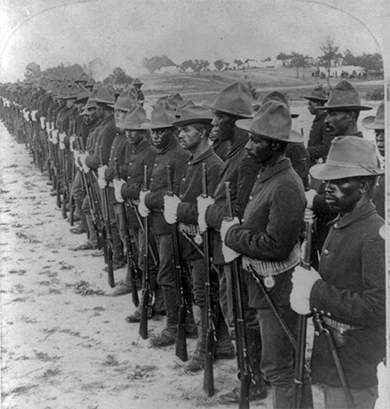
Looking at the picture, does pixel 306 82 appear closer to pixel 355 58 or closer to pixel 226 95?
pixel 355 58

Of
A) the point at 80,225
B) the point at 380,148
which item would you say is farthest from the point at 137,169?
the point at 80,225

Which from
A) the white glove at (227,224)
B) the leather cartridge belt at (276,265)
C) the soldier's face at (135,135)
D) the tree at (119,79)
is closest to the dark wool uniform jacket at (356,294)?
the leather cartridge belt at (276,265)

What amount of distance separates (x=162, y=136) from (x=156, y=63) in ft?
10.0

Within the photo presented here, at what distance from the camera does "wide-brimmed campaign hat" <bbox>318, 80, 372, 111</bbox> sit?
214 inches

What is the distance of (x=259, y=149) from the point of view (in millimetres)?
4070

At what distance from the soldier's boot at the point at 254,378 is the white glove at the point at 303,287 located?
1.29 meters

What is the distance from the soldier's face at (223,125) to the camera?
16.0 feet

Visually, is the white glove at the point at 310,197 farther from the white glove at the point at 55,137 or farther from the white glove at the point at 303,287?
the white glove at the point at 55,137

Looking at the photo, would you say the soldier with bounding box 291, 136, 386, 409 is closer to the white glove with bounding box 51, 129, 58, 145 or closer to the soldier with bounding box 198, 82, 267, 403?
the soldier with bounding box 198, 82, 267, 403

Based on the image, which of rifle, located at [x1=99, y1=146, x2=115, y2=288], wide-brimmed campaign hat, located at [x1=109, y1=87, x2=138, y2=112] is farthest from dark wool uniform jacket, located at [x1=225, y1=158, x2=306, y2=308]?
wide-brimmed campaign hat, located at [x1=109, y1=87, x2=138, y2=112]

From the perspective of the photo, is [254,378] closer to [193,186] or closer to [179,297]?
[179,297]

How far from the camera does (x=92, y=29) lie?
18.4 feet

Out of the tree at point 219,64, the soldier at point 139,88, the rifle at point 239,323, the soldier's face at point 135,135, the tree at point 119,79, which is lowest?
the rifle at point 239,323

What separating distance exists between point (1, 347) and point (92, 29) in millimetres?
3538
